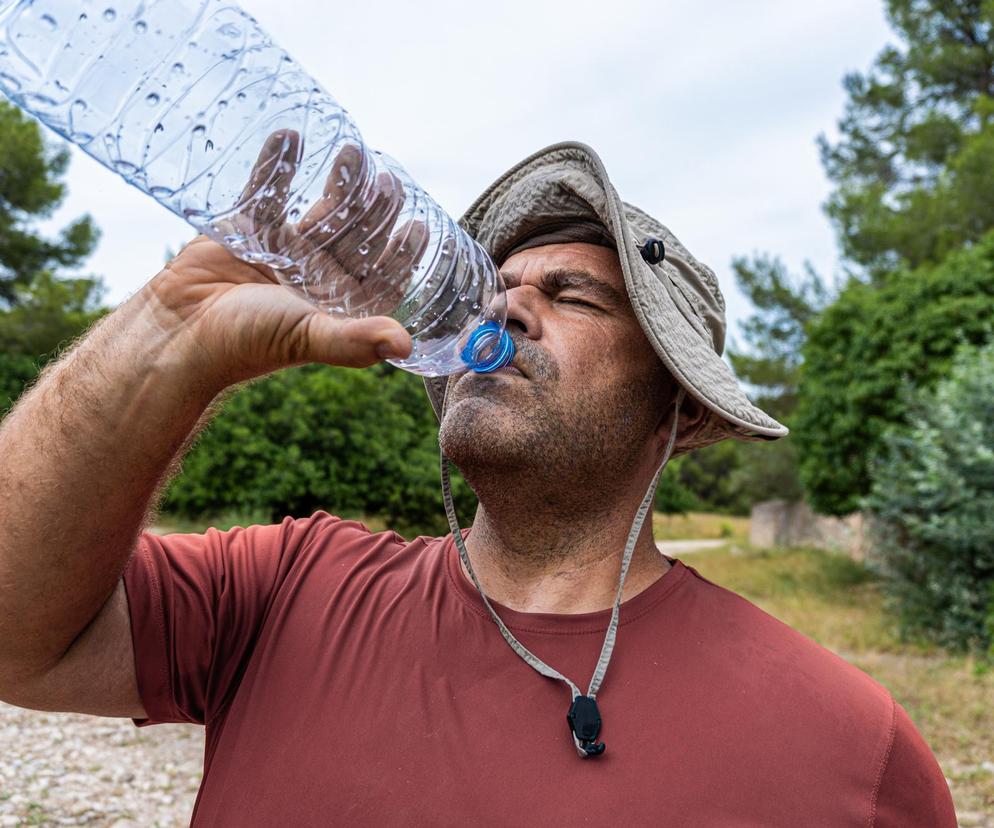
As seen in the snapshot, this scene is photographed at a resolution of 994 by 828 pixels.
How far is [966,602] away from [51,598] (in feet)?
28.2

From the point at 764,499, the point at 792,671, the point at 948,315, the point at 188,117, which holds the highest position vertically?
the point at 948,315

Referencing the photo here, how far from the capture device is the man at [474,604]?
57.1 inches

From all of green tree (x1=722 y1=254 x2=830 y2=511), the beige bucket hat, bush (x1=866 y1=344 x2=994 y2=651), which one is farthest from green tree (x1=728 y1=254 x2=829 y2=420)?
the beige bucket hat

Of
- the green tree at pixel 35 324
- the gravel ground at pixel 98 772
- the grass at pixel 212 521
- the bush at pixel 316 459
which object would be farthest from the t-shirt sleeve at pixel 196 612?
the green tree at pixel 35 324

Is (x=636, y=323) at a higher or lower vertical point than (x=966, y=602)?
higher

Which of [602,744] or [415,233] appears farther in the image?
[415,233]

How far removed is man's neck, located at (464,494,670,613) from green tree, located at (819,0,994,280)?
53.1 feet

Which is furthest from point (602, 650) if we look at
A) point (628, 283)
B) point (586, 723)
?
point (628, 283)

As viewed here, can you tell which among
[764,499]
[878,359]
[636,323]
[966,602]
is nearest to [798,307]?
[764,499]

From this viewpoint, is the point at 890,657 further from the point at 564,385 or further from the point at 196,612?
the point at 196,612

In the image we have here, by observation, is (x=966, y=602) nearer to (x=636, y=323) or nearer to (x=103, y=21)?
(x=636, y=323)

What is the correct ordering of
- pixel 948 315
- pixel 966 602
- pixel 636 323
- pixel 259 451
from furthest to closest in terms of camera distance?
1. pixel 948 315
2. pixel 259 451
3. pixel 966 602
4. pixel 636 323

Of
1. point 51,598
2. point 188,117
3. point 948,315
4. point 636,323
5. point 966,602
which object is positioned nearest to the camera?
point 51,598

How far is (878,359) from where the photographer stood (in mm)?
12211
